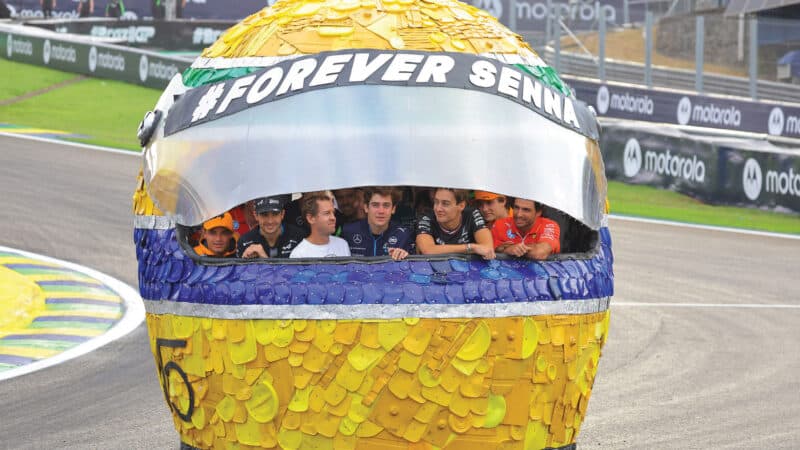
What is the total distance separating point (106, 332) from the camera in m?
12.0

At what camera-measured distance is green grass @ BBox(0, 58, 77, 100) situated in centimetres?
3142

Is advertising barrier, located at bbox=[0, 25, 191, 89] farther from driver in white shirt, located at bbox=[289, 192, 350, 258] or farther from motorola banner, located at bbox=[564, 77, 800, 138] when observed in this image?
driver in white shirt, located at bbox=[289, 192, 350, 258]

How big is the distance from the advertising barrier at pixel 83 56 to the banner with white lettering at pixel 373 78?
90.4 ft

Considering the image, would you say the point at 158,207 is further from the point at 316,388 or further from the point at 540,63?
the point at 540,63

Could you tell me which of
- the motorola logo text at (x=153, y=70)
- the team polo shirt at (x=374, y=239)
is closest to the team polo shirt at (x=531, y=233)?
the team polo shirt at (x=374, y=239)

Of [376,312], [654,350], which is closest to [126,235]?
[654,350]

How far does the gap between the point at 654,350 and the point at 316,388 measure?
23.3 feet

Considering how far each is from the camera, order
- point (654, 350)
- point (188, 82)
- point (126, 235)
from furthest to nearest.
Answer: point (126, 235)
point (654, 350)
point (188, 82)

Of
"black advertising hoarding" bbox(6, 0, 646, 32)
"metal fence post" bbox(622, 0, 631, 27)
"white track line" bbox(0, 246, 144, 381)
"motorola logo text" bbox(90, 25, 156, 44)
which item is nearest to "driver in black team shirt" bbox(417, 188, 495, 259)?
"white track line" bbox(0, 246, 144, 381)

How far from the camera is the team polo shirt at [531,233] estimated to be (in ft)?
18.0

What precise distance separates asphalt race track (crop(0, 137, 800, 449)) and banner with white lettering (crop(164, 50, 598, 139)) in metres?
3.33

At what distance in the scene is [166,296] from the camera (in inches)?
215

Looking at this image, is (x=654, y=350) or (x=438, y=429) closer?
(x=438, y=429)

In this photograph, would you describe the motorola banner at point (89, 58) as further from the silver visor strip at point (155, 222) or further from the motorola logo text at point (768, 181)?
the silver visor strip at point (155, 222)
